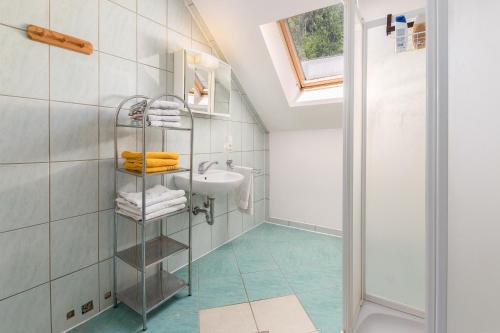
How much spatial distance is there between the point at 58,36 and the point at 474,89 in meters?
1.67

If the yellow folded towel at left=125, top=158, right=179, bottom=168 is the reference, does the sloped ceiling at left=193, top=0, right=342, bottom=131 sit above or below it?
above

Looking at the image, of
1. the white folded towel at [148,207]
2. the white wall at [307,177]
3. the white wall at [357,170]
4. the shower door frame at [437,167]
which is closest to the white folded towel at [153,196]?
the white folded towel at [148,207]

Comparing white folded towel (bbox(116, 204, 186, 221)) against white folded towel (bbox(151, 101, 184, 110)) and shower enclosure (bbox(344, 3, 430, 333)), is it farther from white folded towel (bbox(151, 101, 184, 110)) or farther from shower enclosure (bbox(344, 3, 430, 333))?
shower enclosure (bbox(344, 3, 430, 333))

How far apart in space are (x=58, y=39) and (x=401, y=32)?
173cm

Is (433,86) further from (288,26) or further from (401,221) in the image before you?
(288,26)

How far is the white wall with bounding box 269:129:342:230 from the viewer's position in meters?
2.69

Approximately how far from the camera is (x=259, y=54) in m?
2.21

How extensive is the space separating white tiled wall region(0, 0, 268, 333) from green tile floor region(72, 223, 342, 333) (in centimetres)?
31

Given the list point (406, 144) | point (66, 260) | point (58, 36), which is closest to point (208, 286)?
point (66, 260)

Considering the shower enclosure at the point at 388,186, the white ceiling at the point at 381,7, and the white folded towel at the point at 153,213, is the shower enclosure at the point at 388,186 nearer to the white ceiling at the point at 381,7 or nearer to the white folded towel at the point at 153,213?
the white ceiling at the point at 381,7

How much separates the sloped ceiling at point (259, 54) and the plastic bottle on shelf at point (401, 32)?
2.17 ft

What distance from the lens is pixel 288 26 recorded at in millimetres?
2273

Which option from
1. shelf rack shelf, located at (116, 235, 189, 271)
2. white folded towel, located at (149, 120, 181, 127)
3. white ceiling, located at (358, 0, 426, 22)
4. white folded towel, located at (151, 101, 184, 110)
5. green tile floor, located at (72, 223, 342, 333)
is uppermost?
white ceiling, located at (358, 0, 426, 22)

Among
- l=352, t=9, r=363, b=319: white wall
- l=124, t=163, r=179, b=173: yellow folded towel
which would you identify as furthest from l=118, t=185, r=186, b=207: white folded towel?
l=352, t=9, r=363, b=319: white wall
